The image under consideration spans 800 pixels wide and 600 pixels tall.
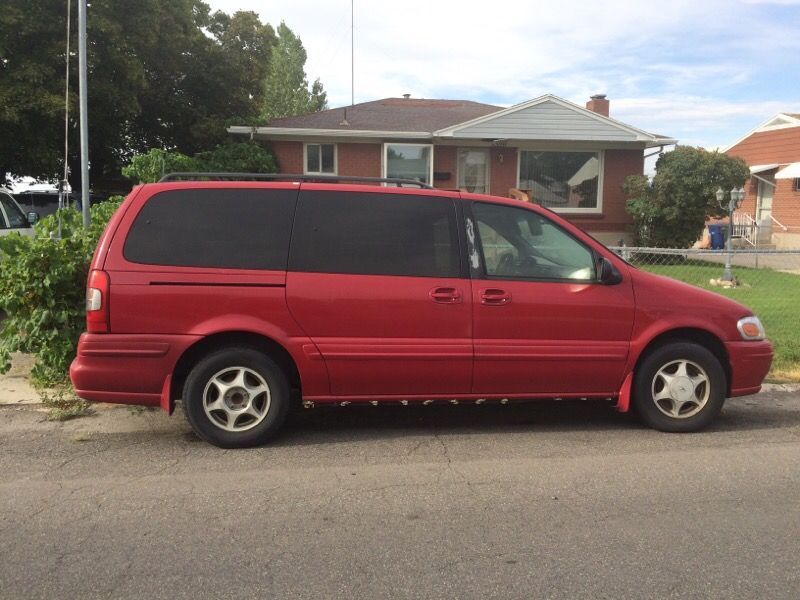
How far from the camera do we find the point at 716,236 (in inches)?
878

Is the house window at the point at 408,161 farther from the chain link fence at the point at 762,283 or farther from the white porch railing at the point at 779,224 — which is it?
the white porch railing at the point at 779,224

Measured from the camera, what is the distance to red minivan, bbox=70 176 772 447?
4574 millimetres

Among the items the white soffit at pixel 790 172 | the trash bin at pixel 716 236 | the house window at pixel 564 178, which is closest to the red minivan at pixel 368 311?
the house window at pixel 564 178

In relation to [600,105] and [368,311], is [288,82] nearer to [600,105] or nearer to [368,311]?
[600,105]

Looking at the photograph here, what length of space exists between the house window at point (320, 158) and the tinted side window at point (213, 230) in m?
13.5

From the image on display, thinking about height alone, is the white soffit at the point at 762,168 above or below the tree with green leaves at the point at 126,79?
below

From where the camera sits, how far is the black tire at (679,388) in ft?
16.6

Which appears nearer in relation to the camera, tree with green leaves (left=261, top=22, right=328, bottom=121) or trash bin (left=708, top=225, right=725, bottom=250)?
trash bin (left=708, top=225, right=725, bottom=250)

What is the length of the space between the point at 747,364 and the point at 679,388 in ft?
Answer: 1.81

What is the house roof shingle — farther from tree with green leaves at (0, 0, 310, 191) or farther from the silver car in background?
the silver car in background

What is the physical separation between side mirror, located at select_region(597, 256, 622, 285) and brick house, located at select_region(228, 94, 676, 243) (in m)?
12.7

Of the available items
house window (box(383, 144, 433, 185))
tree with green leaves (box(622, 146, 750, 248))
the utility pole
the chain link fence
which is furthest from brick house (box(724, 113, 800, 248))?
the utility pole

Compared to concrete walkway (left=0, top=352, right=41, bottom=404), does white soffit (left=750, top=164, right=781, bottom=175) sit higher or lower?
higher

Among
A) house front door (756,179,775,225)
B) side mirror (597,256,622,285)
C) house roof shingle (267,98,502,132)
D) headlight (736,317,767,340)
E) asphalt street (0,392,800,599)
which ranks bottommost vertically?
asphalt street (0,392,800,599)
